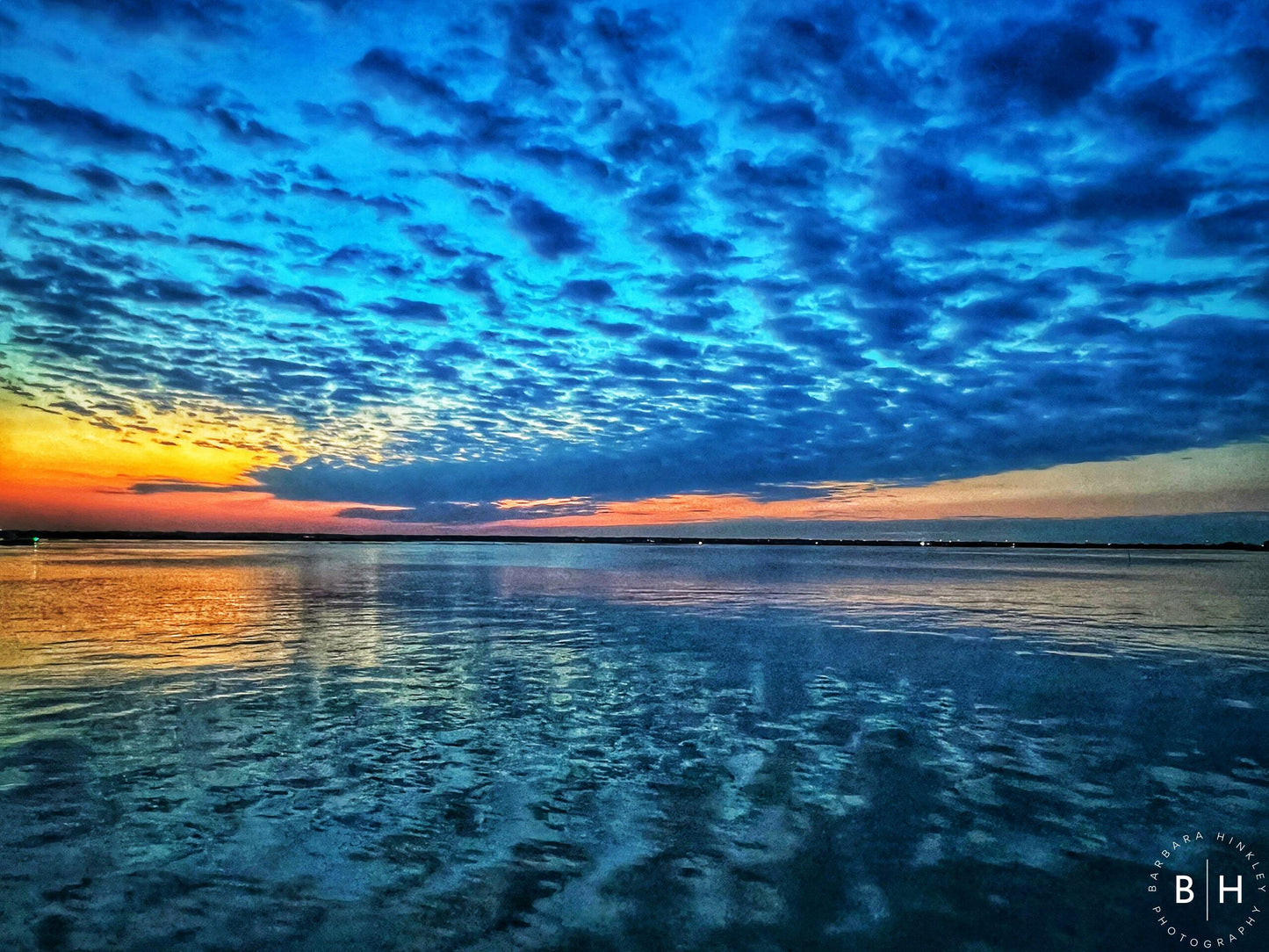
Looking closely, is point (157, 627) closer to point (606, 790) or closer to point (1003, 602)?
point (606, 790)

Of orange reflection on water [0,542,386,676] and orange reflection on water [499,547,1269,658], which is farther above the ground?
orange reflection on water [0,542,386,676]

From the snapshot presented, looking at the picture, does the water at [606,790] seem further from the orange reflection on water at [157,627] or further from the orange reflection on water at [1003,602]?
the orange reflection on water at [1003,602]

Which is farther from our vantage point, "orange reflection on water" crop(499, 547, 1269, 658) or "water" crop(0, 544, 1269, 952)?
"orange reflection on water" crop(499, 547, 1269, 658)

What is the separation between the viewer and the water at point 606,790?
729 cm

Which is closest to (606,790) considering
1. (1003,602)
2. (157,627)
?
(157,627)

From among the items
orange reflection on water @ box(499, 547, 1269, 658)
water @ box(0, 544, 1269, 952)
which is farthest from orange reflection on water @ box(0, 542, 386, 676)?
orange reflection on water @ box(499, 547, 1269, 658)

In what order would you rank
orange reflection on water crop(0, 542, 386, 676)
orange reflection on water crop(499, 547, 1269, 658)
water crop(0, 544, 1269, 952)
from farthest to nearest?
orange reflection on water crop(499, 547, 1269, 658), orange reflection on water crop(0, 542, 386, 676), water crop(0, 544, 1269, 952)

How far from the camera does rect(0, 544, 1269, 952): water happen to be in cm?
729

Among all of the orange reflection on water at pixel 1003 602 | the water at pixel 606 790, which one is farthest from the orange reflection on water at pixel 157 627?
the orange reflection on water at pixel 1003 602

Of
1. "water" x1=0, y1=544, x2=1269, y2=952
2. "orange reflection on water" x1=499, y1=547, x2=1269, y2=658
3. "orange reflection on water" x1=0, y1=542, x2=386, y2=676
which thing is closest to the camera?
"water" x1=0, y1=544, x2=1269, y2=952

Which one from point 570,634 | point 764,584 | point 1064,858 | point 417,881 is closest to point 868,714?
point 1064,858

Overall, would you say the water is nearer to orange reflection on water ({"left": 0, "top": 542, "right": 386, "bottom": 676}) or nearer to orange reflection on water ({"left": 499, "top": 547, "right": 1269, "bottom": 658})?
orange reflection on water ({"left": 0, "top": 542, "right": 386, "bottom": 676})

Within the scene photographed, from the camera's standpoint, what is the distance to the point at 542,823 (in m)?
9.45

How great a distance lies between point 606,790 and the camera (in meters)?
10.7
